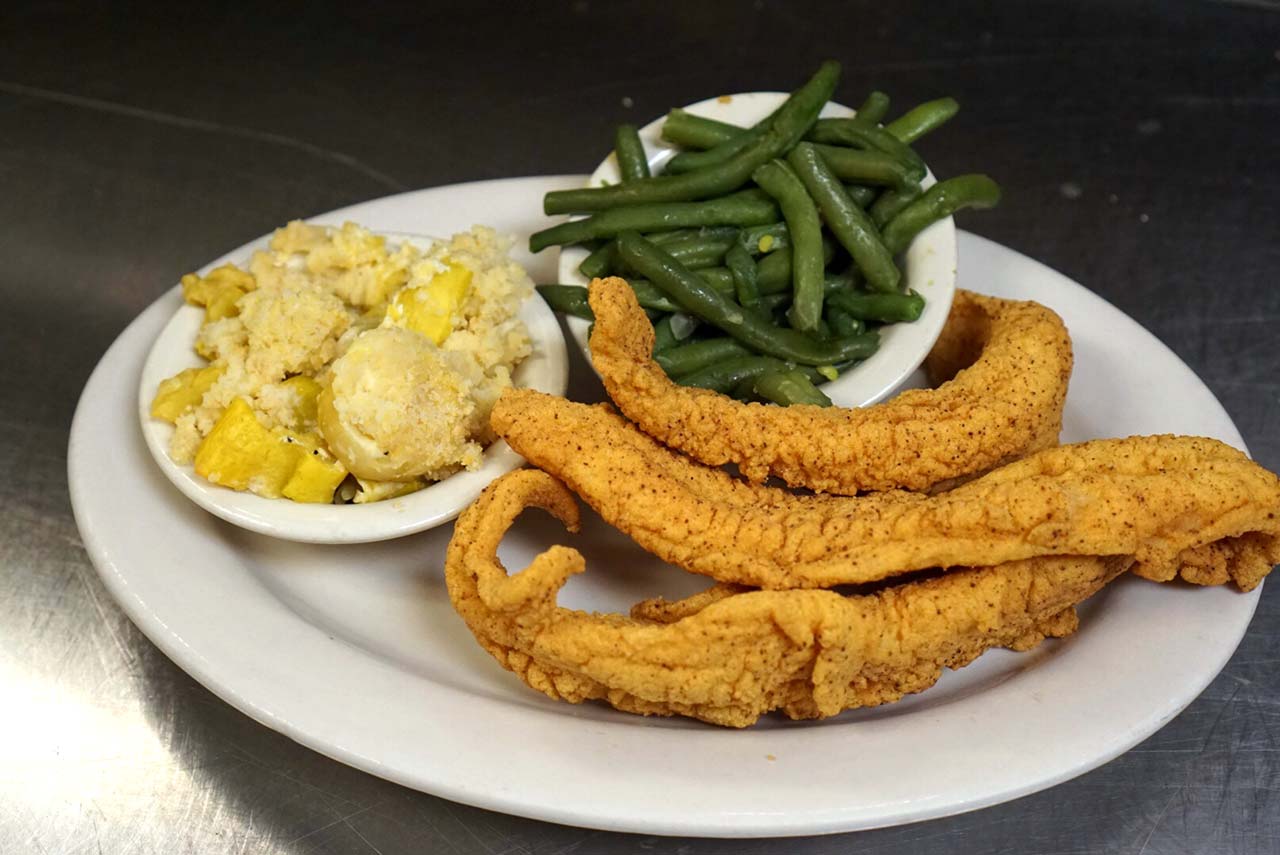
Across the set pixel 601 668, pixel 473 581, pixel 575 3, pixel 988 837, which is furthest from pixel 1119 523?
pixel 575 3

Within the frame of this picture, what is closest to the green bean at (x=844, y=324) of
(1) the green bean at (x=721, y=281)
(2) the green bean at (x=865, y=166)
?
(1) the green bean at (x=721, y=281)

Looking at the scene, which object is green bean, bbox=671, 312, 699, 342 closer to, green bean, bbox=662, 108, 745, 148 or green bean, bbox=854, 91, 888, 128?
green bean, bbox=662, 108, 745, 148

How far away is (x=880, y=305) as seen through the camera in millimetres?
3254

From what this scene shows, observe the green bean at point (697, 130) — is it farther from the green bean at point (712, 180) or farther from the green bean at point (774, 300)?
the green bean at point (774, 300)

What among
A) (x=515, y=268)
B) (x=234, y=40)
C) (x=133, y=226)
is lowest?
(x=133, y=226)

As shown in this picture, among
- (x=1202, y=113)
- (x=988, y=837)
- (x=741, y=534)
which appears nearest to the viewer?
(x=741, y=534)

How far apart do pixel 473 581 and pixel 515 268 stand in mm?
957

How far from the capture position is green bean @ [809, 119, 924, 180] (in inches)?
138

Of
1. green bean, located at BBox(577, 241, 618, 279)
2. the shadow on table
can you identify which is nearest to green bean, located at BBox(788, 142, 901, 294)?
green bean, located at BBox(577, 241, 618, 279)

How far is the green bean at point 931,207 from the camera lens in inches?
133

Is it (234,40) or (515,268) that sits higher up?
(515,268)

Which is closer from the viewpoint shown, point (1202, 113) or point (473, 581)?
point (473, 581)

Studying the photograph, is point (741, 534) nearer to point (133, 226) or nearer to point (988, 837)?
point (988, 837)

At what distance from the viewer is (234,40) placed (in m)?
5.72
